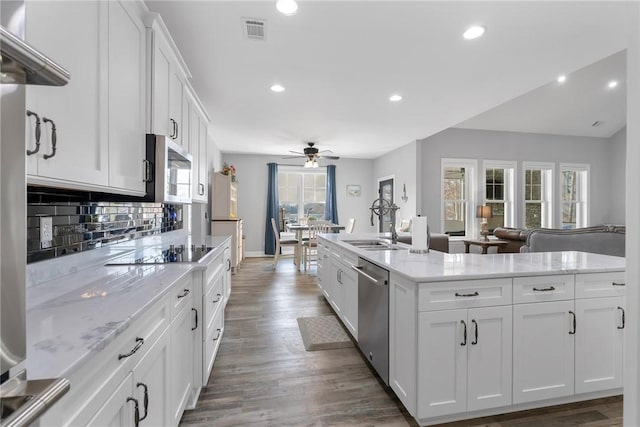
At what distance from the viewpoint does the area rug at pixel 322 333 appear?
2.56 meters

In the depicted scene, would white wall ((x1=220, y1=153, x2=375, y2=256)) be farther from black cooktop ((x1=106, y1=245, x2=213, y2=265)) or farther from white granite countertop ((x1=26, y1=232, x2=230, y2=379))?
white granite countertop ((x1=26, y1=232, x2=230, y2=379))

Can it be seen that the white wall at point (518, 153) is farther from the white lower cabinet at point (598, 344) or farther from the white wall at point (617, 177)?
the white lower cabinet at point (598, 344)

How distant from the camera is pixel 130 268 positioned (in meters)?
1.59

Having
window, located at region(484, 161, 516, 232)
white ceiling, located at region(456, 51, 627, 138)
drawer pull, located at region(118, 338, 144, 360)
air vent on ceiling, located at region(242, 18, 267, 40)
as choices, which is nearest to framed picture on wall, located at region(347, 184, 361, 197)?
white ceiling, located at region(456, 51, 627, 138)

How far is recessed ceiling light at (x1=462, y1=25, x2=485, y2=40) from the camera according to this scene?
7.25ft

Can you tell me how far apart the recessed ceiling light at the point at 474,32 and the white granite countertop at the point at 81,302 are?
8.58 ft

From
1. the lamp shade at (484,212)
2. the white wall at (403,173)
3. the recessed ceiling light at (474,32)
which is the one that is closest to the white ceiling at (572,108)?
the white wall at (403,173)

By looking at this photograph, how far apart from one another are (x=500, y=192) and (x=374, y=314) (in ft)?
20.2

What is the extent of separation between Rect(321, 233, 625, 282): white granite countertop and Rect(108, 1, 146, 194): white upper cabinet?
61.3 inches

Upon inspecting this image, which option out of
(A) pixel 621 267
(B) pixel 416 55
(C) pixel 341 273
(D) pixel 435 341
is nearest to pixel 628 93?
(D) pixel 435 341

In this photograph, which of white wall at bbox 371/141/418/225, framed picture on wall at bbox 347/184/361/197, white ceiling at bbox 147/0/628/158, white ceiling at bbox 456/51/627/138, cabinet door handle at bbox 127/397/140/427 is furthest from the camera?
framed picture on wall at bbox 347/184/361/197

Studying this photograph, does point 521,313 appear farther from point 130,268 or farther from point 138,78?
point 138,78

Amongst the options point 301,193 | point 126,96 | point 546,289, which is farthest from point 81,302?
point 301,193

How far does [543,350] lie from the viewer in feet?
5.49
